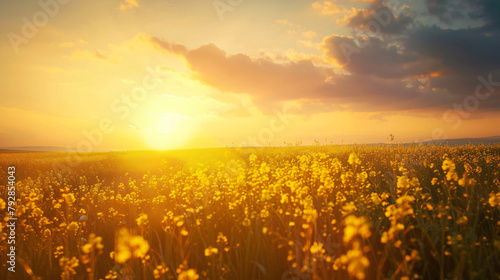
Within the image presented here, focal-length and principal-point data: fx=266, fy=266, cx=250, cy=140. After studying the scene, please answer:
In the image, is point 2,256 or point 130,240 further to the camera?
point 2,256

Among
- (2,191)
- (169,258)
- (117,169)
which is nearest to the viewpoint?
(169,258)

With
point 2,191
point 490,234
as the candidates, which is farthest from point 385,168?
point 2,191

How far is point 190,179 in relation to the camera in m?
6.81

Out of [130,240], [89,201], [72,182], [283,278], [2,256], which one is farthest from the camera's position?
[72,182]

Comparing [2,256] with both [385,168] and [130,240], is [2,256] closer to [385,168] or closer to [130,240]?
[130,240]

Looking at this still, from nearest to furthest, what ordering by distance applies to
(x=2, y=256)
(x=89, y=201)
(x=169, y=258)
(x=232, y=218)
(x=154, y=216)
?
1. (x=169, y=258)
2. (x=2, y=256)
3. (x=232, y=218)
4. (x=154, y=216)
5. (x=89, y=201)

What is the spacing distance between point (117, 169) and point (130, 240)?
1574 centimetres

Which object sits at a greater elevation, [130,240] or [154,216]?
[130,240]

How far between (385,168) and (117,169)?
48.5ft

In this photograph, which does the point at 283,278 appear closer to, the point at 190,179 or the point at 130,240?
the point at 130,240

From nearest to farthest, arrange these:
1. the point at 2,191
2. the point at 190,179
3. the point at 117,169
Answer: the point at 190,179 → the point at 2,191 → the point at 117,169

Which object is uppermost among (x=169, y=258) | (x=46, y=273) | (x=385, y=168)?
(x=385, y=168)

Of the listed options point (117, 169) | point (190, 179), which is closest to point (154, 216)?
point (190, 179)

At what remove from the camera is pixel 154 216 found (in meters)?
5.43
